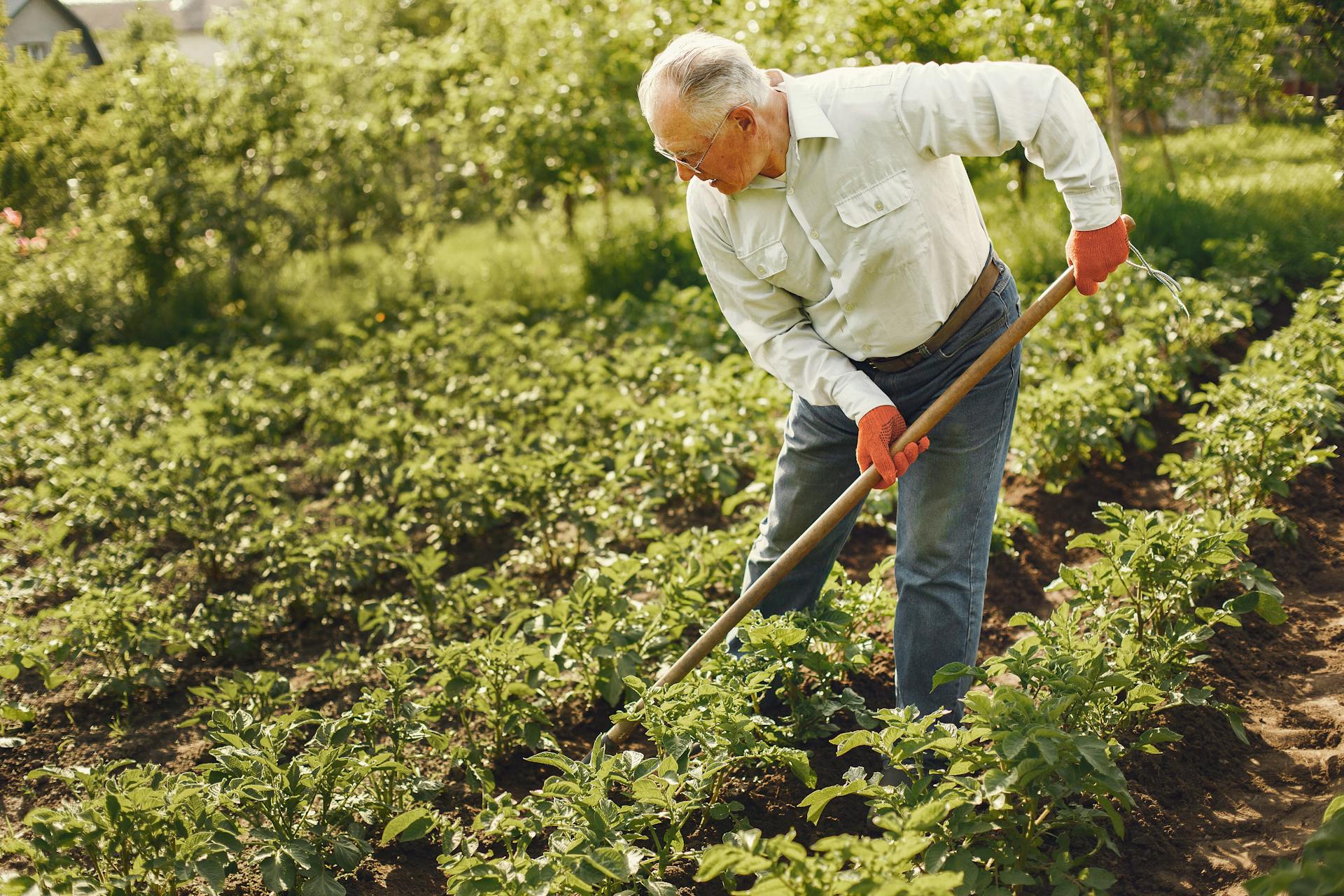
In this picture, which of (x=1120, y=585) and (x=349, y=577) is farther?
(x=349, y=577)

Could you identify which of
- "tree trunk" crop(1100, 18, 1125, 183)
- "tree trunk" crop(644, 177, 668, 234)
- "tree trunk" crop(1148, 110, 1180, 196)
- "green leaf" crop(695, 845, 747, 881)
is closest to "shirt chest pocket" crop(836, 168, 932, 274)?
"green leaf" crop(695, 845, 747, 881)

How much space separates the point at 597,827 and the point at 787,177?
1.50 metres

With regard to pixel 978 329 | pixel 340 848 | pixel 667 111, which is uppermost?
pixel 667 111

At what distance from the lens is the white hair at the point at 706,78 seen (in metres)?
2.35

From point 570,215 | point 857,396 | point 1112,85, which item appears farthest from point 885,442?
point 570,215

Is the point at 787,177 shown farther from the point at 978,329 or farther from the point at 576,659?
the point at 576,659

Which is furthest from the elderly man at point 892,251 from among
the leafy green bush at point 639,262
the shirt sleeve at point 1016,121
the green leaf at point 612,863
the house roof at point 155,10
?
the house roof at point 155,10

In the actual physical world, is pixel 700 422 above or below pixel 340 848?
above

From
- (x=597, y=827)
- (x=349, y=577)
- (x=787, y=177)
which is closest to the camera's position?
(x=597, y=827)

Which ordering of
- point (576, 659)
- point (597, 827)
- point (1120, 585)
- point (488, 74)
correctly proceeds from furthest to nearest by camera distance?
point (488, 74), point (576, 659), point (1120, 585), point (597, 827)

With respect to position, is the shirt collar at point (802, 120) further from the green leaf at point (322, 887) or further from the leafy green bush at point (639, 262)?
the leafy green bush at point (639, 262)

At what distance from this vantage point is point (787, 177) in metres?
2.49

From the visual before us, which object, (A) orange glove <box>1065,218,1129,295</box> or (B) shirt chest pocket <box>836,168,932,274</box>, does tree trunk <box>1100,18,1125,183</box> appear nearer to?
(A) orange glove <box>1065,218,1129,295</box>

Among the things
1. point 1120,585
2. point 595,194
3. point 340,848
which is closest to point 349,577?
point 340,848
